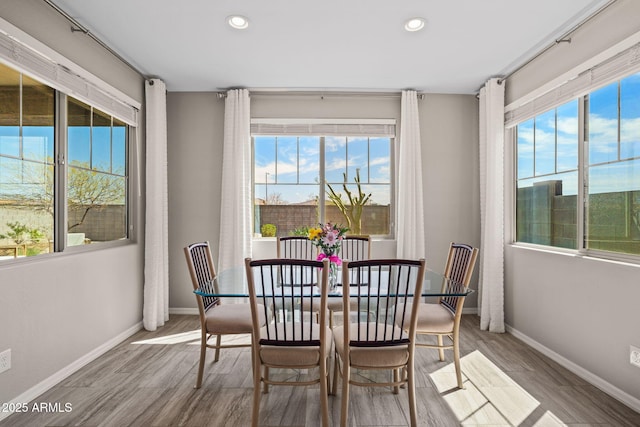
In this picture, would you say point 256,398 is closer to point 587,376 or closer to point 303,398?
point 303,398

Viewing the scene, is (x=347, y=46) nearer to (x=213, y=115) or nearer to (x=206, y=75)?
(x=206, y=75)

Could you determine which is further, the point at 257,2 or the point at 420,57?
the point at 420,57

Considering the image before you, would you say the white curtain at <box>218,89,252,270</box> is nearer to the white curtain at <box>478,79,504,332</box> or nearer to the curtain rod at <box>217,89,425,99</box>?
the curtain rod at <box>217,89,425,99</box>

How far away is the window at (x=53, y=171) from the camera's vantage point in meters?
2.42

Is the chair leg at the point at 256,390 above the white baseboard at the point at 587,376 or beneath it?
above

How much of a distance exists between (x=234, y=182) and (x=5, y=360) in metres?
2.63

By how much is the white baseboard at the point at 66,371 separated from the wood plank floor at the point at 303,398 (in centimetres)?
4

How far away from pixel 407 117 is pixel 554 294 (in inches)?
95.4

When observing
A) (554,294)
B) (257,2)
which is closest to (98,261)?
(257,2)

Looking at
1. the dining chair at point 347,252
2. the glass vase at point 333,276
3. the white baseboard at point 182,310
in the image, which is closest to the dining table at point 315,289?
the glass vase at point 333,276

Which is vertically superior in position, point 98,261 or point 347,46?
point 347,46

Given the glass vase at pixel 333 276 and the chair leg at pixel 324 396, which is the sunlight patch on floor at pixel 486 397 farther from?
the glass vase at pixel 333 276

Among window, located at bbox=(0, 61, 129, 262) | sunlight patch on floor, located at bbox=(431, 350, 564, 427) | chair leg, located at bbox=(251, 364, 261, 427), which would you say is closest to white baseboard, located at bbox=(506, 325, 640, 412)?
sunlight patch on floor, located at bbox=(431, 350, 564, 427)

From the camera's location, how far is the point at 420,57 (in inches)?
141
